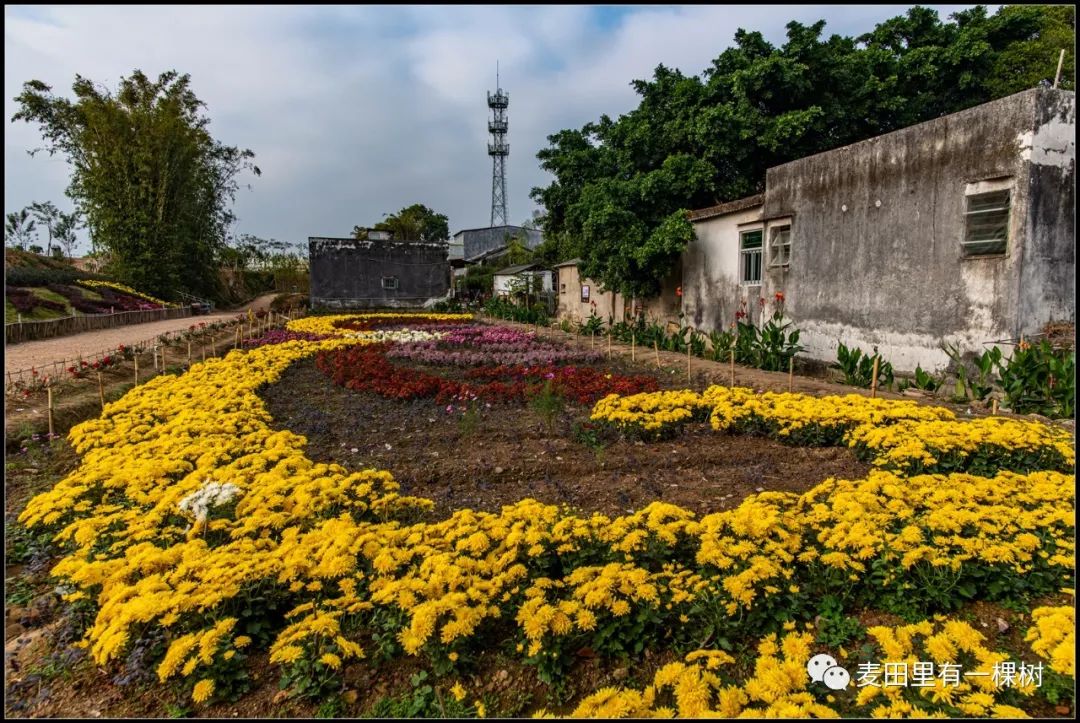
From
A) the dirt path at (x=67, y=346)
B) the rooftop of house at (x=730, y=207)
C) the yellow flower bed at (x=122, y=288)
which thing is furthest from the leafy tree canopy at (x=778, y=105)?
the yellow flower bed at (x=122, y=288)

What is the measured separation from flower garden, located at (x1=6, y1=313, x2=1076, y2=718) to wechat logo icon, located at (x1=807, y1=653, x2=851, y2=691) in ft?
0.13

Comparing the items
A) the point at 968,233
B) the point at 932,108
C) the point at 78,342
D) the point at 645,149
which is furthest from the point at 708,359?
the point at 78,342

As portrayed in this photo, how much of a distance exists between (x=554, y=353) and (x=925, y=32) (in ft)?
48.7

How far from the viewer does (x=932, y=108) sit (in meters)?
16.7

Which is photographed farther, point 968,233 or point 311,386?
point 311,386

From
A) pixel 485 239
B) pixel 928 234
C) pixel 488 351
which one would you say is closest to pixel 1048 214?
pixel 928 234

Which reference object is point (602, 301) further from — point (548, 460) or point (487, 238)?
point (487, 238)

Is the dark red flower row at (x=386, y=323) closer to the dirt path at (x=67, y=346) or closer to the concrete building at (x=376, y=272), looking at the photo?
the dirt path at (x=67, y=346)

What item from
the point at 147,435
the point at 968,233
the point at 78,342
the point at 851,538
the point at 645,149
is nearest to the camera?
the point at 851,538

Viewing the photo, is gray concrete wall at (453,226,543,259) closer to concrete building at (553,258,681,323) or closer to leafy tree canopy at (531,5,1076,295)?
concrete building at (553,258,681,323)

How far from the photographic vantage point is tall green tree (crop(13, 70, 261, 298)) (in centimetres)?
2850

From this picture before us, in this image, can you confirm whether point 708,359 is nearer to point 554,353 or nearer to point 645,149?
point 554,353

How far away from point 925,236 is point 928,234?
0.18 ft

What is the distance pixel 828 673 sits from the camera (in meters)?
2.45
